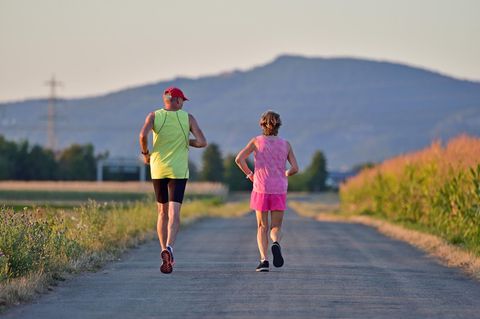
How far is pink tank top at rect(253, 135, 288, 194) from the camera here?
1513cm

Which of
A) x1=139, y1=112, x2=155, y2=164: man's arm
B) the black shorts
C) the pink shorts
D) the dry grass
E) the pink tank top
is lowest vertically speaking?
the dry grass

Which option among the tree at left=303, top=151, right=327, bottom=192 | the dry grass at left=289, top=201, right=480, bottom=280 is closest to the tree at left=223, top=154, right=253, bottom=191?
the tree at left=303, top=151, right=327, bottom=192

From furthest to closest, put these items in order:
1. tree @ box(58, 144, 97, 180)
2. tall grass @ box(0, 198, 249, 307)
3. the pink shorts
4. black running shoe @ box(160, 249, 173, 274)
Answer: tree @ box(58, 144, 97, 180)
the pink shorts
black running shoe @ box(160, 249, 173, 274)
tall grass @ box(0, 198, 249, 307)

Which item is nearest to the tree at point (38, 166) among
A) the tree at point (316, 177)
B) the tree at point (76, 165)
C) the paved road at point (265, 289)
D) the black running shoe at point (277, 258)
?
the tree at point (76, 165)

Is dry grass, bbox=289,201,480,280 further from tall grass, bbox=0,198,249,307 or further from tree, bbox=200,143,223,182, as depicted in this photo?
tree, bbox=200,143,223,182

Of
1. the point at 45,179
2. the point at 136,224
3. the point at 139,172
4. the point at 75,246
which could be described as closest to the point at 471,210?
the point at 136,224

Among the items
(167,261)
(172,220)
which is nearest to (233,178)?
(172,220)

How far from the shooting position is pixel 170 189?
49.2 feet

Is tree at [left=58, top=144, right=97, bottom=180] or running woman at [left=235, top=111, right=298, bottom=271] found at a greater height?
tree at [left=58, top=144, right=97, bottom=180]

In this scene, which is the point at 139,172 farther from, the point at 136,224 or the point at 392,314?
the point at 392,314

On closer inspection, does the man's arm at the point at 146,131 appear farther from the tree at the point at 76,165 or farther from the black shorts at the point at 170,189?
the tree at the point at 76,165

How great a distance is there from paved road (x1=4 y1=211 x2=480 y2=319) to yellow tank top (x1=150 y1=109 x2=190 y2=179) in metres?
1.29

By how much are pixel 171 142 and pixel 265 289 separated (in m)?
2.72

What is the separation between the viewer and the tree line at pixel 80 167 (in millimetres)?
90506
